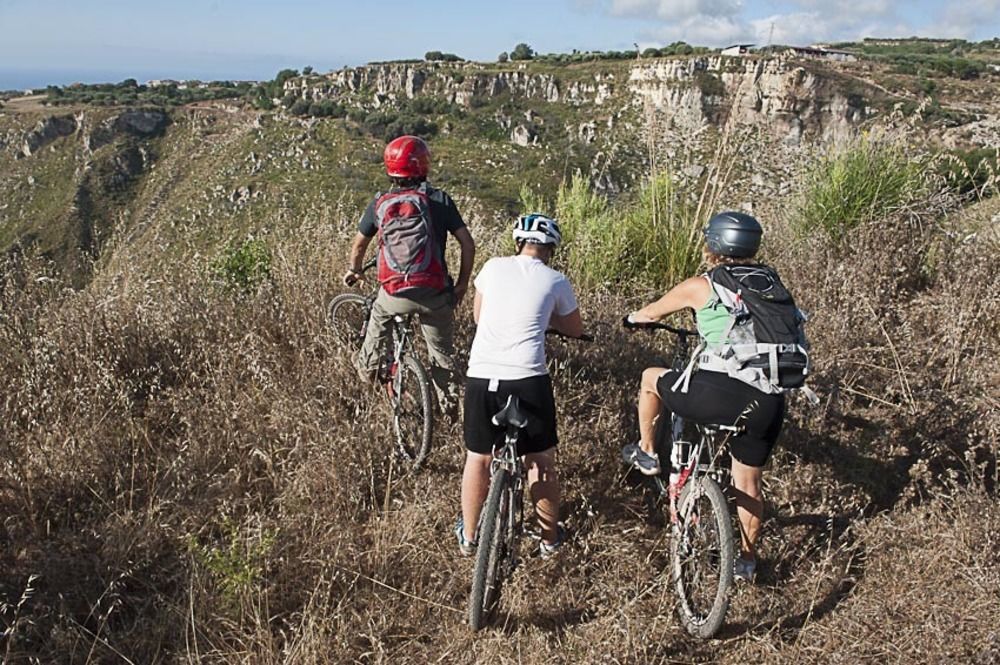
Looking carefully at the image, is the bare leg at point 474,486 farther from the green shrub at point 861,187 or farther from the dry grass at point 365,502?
the green shrub at point 861,187

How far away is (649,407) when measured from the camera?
3.51 meters

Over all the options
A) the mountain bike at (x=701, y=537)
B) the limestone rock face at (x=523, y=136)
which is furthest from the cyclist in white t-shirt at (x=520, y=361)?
the limestone rock face at (x=523, y=136)

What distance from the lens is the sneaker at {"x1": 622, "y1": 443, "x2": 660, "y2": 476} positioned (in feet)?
11.5

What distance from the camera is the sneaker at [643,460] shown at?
11.5 feet

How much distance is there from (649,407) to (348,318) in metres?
2.67

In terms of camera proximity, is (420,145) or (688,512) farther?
(420,145)

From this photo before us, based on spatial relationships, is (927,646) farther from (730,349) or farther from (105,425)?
(105,425)

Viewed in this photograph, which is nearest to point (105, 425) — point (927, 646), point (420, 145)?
point (420, 145)

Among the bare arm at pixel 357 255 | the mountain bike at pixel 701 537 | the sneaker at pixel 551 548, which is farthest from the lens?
the bare arm at pixel 357 255

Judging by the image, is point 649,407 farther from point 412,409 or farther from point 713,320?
point 412,409

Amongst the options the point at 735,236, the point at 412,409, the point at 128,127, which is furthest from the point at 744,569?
the point at 128,127

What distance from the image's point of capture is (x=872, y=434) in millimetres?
4363

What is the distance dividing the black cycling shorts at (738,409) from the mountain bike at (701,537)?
2.3 inches

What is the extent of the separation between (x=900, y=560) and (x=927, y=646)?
693mm
